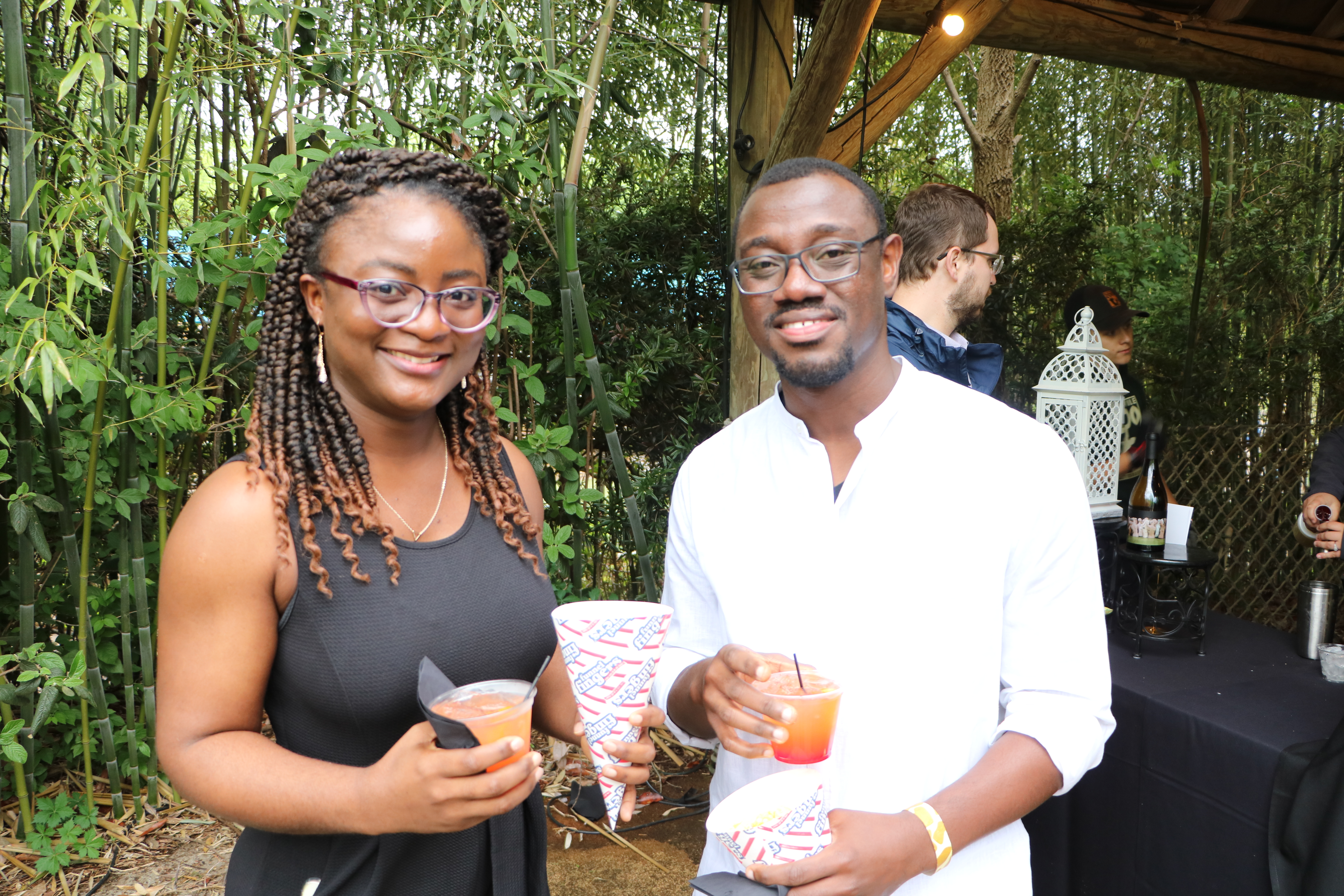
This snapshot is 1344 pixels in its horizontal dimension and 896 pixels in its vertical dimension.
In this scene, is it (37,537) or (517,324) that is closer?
(37,537)

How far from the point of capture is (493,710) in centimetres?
100

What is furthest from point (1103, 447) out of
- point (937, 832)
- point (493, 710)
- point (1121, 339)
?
point (493, 710)

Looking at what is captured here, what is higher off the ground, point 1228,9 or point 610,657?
point 1228,9

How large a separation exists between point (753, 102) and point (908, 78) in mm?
641

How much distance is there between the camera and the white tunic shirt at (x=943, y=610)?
4.15ft

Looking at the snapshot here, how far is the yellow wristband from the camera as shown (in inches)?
45.0

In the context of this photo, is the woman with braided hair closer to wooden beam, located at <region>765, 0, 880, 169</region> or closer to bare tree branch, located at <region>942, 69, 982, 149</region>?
wooden beam, located at <region>765, 0, 880, 169</region>

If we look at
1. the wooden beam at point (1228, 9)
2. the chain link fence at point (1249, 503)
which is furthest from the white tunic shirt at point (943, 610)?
the chain link fence at point (1249, 503)

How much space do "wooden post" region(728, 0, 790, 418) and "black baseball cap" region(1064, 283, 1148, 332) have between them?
1.55 metres

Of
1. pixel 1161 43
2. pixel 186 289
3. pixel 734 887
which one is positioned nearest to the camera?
pixel 734 887

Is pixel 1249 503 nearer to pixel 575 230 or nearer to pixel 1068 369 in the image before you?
pixel 1068 369

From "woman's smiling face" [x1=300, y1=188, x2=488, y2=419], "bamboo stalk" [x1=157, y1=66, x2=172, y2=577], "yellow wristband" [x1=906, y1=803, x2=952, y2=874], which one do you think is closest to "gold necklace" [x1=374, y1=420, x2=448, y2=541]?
"woman's smiling face" [x1=300, y1=188, x2=488, y2=419]

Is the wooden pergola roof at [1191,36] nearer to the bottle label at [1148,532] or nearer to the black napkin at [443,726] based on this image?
the bottle label at [1148,532]

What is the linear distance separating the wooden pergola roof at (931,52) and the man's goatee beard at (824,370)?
157cm
